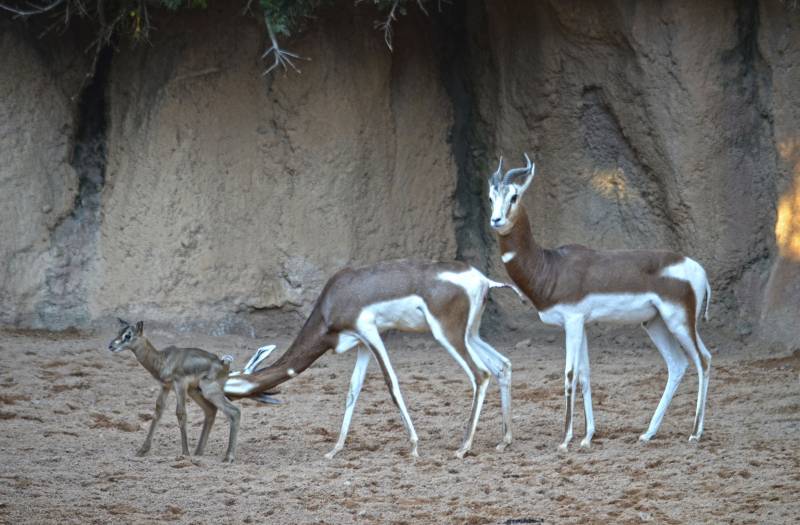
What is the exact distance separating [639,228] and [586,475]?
4745 mm

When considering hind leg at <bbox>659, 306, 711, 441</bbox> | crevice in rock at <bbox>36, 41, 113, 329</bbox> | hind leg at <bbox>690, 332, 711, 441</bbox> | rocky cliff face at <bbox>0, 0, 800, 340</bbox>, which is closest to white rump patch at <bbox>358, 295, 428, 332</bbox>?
hind leg at <bbox>659, 306, 711, 441</bbox>

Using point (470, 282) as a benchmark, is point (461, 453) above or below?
below

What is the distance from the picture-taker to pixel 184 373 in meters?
8.73

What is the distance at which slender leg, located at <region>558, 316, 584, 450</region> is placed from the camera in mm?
8836

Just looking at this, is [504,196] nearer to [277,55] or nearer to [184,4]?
[277,55]

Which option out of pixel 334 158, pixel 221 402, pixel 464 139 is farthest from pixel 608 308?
pixel 464 139

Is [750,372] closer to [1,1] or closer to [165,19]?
[165,19]

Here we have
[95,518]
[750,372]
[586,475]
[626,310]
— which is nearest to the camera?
[95,518]

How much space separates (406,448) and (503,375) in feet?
2.82

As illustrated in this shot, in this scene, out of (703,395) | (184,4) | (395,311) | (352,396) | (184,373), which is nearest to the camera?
(184,373)

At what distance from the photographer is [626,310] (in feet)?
29.8

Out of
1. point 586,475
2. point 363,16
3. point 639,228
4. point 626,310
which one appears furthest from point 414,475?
point 363,16

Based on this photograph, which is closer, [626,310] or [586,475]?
[586,475]

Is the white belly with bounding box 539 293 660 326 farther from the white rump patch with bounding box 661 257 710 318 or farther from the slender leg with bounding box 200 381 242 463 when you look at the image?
the slender leg with bounding box 200 381 242 463
